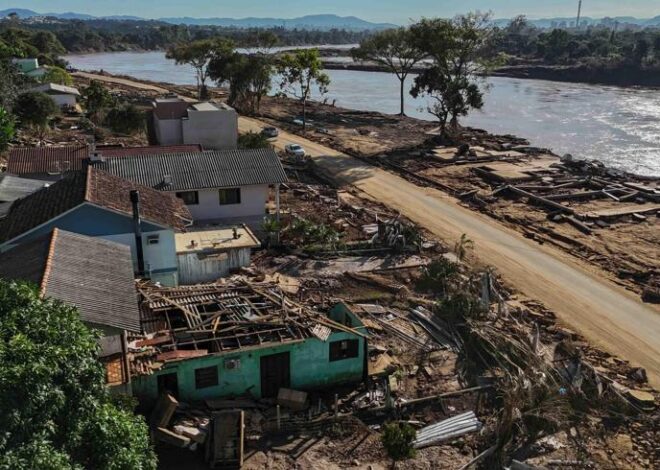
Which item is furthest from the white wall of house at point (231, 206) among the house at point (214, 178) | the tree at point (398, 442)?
the tree at point (398, 442)

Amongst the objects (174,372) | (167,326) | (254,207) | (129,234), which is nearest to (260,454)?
(174,372)

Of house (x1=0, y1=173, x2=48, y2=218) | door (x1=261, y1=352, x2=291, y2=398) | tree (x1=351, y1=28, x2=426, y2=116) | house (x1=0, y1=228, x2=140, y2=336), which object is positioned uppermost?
tree (x1=351, y1=28, x2=426, y2=116)

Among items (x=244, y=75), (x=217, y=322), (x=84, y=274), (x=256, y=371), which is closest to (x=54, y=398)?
(x=84, y=274)

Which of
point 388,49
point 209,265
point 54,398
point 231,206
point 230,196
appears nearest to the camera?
point 54,398

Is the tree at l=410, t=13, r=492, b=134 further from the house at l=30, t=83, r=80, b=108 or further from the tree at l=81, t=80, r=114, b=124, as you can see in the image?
the house at l=30, t=83, r=80, b=108

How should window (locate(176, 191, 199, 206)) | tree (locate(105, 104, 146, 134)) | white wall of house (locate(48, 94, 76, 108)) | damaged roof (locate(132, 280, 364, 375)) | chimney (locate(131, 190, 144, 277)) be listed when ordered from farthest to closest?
white wall of house (locate(48, 94, 76, 108)) < tree (locate(105, 104, 146, 134)) < window (locate(176, 191, 199, 206)) < chimney (locate(131, 190, 144, 277)) < damaged roof (locate(132, 280, 364, 375))

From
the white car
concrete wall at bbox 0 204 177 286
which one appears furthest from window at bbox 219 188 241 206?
the white car

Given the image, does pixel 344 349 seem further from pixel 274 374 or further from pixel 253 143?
pixel 253 143

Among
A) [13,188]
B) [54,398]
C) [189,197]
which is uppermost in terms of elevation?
[54,398]
